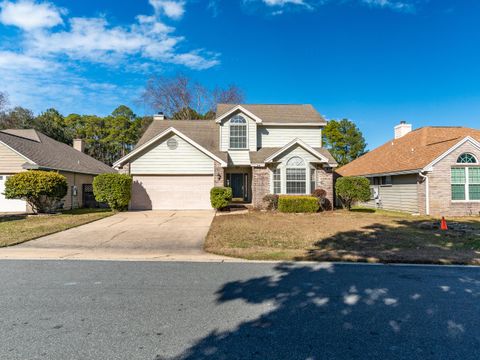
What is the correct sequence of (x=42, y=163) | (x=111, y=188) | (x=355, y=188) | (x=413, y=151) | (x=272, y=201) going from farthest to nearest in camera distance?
1. (x=413, y=151)
2. (x=42, y=163)
3. (x=355, y=188)
4. (x=272, y=201)
5. (x=111, y=188)

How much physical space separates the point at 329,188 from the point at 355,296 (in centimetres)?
1435

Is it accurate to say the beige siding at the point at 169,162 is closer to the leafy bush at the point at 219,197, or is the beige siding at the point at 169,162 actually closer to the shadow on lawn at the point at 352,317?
the leafy bush at the point at 219,197

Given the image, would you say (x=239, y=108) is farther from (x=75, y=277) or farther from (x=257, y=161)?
(x=75, y=277)

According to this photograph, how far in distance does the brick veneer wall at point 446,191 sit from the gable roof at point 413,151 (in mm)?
572

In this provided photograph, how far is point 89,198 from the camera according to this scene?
2150 cm

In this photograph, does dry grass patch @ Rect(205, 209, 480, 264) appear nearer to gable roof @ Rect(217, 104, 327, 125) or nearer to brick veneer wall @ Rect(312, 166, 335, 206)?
brick veneer wall @ Rect(312, 166, 335, 206)

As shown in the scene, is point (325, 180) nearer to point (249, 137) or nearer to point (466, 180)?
point (249, 137)

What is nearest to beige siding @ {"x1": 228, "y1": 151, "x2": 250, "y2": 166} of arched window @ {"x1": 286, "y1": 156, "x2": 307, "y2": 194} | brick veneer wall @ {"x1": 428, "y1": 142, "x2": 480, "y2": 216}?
arched window @ {"x1": 286, "y1": 156, "x2": 307, "y2": 194}

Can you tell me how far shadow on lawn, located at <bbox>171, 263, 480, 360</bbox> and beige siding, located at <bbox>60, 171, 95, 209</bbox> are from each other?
706 inches

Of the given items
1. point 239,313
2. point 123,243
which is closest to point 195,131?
point 123,243

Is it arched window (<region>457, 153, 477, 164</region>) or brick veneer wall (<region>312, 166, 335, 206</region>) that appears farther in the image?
brick veneer wall (<region>312, 166, 335, 206</region>)

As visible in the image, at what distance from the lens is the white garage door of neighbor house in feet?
55.6

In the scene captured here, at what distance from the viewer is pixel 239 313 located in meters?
4.00

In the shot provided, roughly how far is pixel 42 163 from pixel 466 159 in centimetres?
2462
